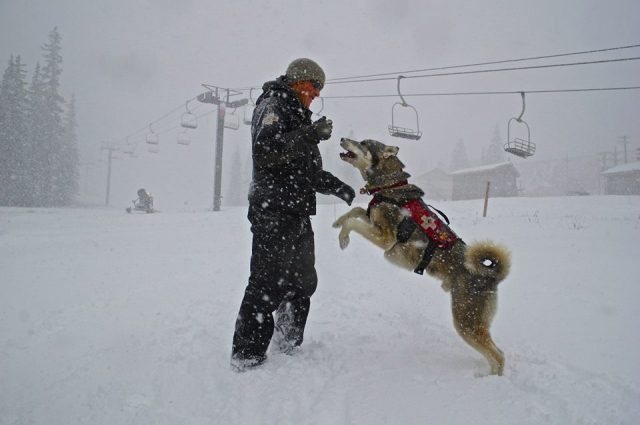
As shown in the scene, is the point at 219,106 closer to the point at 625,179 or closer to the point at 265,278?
the point at 265,278

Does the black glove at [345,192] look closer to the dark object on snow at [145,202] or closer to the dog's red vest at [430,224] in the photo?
the dog's red vest at [430,224]

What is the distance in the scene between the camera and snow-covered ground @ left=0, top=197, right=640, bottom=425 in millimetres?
2250

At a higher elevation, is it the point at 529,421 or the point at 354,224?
the point at 354,224

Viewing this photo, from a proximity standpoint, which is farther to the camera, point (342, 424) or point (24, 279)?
point (24, 279)

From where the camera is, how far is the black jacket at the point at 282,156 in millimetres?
2641

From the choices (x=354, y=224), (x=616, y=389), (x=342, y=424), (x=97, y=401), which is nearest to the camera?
(x=342, y=424)

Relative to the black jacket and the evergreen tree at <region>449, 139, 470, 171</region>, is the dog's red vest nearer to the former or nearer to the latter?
the black jacket

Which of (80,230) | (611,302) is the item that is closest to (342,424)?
(611,302)

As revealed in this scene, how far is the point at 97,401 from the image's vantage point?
2.29 m

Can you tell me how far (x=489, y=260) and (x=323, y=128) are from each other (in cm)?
202

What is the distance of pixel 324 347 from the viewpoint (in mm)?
3201

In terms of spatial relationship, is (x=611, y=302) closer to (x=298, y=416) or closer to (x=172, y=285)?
(x=298, y=416)

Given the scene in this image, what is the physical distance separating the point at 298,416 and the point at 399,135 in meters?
11.0

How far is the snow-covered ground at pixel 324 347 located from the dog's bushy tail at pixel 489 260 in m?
0.85
